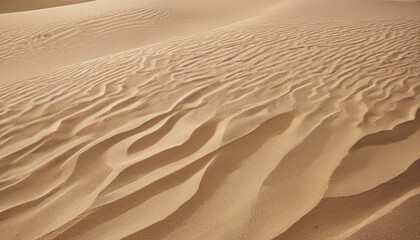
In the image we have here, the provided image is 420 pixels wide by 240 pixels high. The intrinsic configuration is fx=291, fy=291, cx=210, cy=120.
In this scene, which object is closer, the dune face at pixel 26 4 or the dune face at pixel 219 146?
the dune face at pixel 219 146

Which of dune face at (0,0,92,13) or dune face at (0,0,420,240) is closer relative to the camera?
dune face at (0,0,420,240)

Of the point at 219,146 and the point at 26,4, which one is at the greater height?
the point at 26,4

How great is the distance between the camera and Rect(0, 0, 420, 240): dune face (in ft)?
4.79

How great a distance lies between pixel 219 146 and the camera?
6.86 feet

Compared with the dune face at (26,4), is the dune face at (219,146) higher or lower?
lower

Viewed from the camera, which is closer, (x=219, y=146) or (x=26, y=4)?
(x=219, y=146)

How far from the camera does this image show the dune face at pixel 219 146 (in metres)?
1.46

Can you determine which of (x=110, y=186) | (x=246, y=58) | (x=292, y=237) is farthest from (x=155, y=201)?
(x=246, y=58)

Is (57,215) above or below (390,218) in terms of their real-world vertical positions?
above

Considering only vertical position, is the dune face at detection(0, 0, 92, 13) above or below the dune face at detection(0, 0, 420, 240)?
above

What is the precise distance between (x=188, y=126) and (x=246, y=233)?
1273 mm

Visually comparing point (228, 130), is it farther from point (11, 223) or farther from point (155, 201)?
point (11, 223)

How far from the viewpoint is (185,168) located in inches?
74.0

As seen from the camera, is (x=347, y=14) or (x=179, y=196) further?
(x=347, y=14)
